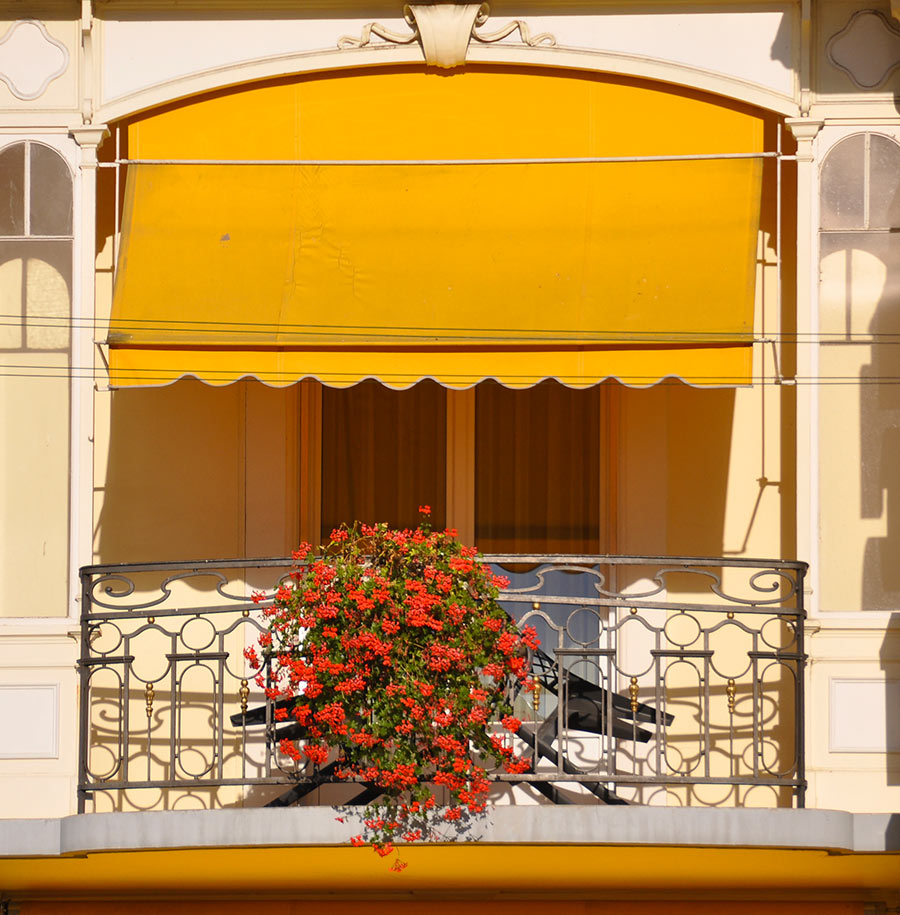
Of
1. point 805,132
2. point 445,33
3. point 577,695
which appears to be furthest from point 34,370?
point 805,132

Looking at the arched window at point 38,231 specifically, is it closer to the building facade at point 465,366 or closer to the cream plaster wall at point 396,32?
the building facade at point 465,366

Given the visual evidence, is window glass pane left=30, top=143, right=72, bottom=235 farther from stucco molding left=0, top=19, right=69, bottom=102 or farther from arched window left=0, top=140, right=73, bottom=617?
stucco molding left=0, top=19, right=69, bottom=102

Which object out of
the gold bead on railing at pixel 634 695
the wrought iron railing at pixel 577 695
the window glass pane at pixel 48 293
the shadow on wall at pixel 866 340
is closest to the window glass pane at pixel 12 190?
the window glass pane at pixel 48 293

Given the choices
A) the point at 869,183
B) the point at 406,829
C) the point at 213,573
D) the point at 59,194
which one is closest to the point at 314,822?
the point at 406,829

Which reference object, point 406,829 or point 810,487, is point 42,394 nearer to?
point 406,829

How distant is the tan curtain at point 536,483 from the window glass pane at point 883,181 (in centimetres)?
187

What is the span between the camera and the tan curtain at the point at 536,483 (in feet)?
31.2

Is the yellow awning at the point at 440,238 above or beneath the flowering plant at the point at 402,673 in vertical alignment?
above

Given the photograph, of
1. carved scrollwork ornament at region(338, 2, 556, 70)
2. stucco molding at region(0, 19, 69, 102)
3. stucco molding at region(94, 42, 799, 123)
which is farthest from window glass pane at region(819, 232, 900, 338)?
stucco molding at region(0, 19, 69, 102)

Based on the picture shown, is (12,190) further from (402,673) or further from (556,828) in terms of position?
(556,828)

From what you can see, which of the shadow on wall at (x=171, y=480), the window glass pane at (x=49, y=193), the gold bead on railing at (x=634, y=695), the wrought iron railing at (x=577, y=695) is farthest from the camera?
the shadow on wall at (x=171, y=480)

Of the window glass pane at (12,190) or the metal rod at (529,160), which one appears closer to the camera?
the metal rod at (529,160)

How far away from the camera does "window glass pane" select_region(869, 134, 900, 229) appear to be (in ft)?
28.9

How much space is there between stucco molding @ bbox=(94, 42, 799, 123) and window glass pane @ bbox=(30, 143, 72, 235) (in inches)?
13.5
